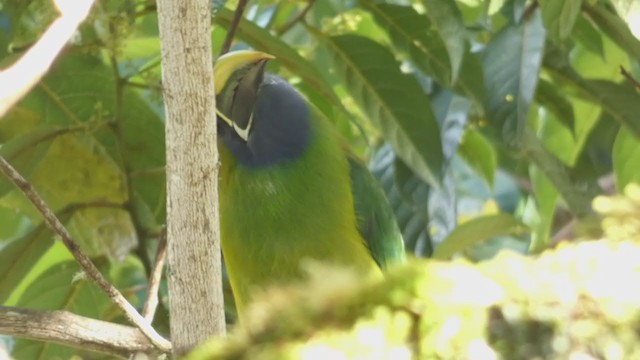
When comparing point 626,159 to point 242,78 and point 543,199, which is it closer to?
point 543,199

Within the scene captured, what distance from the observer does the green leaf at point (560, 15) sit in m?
1.24

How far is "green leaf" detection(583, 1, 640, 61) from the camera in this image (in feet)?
4.72

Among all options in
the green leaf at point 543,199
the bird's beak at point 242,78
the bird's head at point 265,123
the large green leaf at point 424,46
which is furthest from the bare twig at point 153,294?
the green leaf at point 543,199

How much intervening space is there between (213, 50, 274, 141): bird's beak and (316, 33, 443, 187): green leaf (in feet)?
0.68

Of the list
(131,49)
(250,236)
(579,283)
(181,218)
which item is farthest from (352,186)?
(579,283)

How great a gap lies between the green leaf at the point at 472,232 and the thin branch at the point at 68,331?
84cm

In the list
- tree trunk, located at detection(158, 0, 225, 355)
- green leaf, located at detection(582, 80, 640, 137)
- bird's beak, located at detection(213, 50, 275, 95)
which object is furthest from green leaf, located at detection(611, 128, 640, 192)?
tree trunk, located at detection(158, 0, 225, 355)

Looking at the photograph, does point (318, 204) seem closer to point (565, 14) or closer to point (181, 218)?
point (565, 14)

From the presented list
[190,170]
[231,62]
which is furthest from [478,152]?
[190,170]

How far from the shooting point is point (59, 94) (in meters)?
1.53

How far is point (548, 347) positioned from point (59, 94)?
1155 millimetres

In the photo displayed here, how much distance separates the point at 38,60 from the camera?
1.83ft

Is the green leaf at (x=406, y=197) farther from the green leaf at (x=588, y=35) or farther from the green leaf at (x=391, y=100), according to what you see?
the green leaf at (x=588, y=35)

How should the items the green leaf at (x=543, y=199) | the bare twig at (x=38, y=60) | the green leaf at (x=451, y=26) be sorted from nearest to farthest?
the bare twig at (x=38, y=60), the green leaf at (x=451, y=26), the green leaf at (x=543, y=199)
